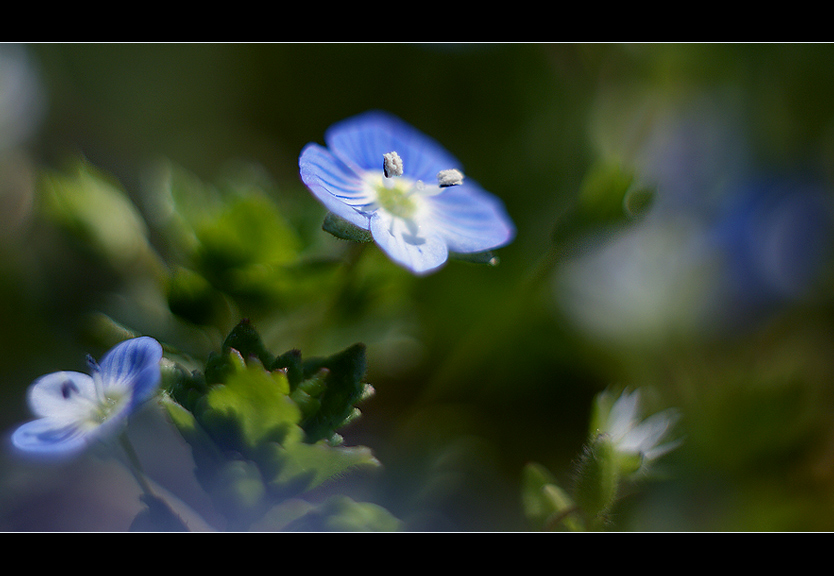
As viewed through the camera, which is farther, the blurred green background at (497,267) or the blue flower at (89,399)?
the blurred green background at (497,267)

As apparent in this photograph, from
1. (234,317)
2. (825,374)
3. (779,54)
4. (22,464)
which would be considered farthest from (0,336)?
(779,54)

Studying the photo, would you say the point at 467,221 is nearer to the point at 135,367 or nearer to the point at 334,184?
the point at 334,184

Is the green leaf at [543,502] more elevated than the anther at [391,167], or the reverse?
the anther at [391,167]

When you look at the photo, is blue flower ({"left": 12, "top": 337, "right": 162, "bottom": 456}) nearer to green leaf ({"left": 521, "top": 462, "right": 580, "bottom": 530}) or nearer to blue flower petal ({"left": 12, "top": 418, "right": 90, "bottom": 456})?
blue flower petal ({"left": 12, "top": 418, "right": 90, "bottom": 456})

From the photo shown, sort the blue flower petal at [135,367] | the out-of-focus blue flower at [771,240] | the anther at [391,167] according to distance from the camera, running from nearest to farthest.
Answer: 1. the blue flower petal at [135,367]
2. the anther at [391,167]
3. the out-of-focus blue flower at [771,240]

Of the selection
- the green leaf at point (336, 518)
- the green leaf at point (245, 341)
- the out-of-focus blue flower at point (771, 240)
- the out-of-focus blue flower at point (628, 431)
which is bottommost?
the green leaf at point (336, 518)

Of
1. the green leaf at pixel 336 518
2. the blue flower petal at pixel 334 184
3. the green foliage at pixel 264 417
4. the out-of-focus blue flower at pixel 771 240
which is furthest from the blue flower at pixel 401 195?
the out-of-focus blue flower at pixel 771 240

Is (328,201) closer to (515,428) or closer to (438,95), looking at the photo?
(515,428)

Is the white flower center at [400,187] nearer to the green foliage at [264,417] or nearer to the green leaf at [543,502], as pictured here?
the green foliage at [264,417]
